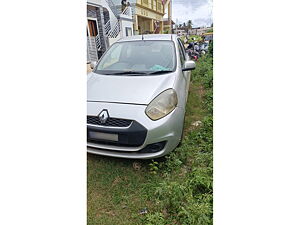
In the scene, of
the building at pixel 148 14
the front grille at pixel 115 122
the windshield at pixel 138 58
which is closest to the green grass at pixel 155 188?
the front grille at pixel 115 122

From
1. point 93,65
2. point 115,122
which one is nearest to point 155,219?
point 115,122

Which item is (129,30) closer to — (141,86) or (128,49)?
(128,49)

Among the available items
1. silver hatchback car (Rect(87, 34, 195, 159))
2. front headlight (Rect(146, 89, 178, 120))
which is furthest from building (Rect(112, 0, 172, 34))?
front headlight (Rect(146, 89, 178, 120))

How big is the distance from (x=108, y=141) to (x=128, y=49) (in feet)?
4.26

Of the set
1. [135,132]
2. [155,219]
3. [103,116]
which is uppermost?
[103,116]

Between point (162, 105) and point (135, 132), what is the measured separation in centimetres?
33

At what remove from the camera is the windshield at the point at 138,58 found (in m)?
1.98

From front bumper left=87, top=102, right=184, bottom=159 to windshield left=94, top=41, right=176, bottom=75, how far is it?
0.55 metres

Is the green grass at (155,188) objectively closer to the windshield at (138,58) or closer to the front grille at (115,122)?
the front grille at (115,122)

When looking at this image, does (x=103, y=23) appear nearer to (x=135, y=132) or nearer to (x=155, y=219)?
(x=135, y=132)

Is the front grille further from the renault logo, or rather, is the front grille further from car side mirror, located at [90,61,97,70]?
car side mirror, located at [90,61,97,70]

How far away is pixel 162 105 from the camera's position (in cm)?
157

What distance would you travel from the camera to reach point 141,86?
1678mm
